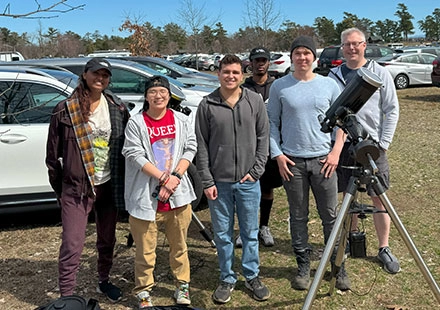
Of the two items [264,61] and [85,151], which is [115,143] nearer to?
[85,151]

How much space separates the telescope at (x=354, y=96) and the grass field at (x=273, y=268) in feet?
5.13

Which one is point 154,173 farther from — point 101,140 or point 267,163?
point 267,163

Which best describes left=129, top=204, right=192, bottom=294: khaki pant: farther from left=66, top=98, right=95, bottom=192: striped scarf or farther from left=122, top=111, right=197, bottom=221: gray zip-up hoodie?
left=66, top=98, right=95, bottom=192: striped scarf

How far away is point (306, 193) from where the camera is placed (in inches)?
134

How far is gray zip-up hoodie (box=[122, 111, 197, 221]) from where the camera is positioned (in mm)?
3041

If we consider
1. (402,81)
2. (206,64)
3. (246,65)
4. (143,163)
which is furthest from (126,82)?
(206,64)

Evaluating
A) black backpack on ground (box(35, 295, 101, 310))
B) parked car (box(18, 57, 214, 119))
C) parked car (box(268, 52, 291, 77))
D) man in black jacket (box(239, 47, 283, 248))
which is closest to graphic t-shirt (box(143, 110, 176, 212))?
black backpack on ground (box(35, 295, 101, 310))

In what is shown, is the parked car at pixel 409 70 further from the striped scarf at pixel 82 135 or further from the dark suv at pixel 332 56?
the striped scarf at pixel 82 135

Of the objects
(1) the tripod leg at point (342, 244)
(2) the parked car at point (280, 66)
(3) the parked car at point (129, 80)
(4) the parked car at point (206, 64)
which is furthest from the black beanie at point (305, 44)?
(4) the parked car at point (206, 64)

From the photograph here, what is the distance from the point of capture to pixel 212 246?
4461 millimetres

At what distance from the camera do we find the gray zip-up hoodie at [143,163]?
3.04 m

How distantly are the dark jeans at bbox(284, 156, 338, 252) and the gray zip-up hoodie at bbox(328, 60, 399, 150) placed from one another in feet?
1.89

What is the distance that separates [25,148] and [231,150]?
8.24 ft

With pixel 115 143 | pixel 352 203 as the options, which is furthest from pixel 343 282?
pixel 115 143
